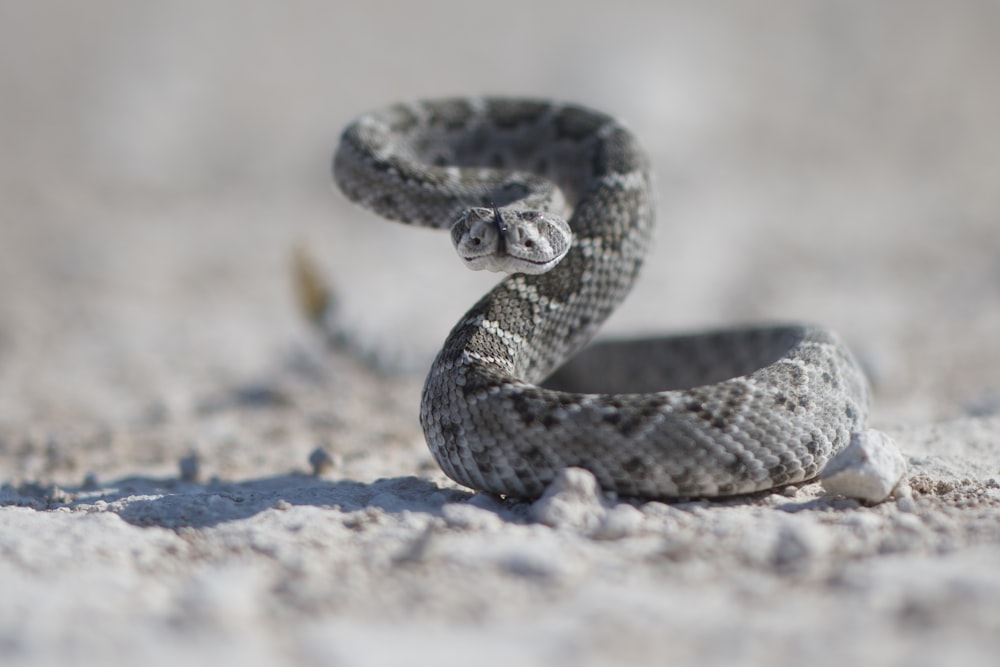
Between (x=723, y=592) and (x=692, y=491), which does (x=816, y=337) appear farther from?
(x=723, y=592)

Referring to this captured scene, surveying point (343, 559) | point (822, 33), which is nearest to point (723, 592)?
point (343, 559)

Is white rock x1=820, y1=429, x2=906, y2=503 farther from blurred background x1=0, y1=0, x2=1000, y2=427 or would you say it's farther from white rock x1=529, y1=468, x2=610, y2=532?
blurred background x1=0, y1=0, x2=1000, y2=427

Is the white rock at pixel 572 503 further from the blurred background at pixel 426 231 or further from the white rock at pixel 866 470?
the blurred background at pixel 426 231

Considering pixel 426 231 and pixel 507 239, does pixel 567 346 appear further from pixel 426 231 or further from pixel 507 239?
pixel 426 231

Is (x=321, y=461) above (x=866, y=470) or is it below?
below

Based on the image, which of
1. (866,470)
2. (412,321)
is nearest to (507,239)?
(866,470)

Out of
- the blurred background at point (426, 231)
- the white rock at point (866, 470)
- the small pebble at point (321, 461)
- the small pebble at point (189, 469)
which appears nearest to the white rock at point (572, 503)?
the white rock at point (866, 470)

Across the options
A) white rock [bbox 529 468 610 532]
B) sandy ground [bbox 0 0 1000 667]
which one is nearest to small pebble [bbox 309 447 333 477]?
sandy ground [bbox 0 0 1000 667]
